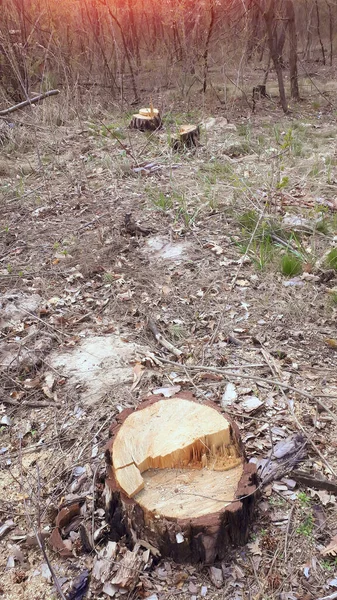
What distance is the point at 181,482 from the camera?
1.76 m

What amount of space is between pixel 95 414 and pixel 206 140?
199 inches

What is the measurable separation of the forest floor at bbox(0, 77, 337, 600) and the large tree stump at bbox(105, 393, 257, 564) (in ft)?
0.39

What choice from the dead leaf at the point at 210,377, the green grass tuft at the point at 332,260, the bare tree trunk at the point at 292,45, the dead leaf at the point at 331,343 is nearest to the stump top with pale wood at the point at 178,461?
the dead leaf at the point at 210,377

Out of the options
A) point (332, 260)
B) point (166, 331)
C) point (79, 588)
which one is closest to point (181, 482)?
point (79, 588)

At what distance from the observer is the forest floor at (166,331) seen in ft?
5.80

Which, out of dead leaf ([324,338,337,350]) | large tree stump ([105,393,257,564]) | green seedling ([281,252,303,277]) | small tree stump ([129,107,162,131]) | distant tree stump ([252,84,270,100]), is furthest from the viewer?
distant tree stump ([252,84,270,100])

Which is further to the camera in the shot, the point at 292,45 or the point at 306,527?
the point at 292,45

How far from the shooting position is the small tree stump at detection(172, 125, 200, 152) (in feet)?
20.4

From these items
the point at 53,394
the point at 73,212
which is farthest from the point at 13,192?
the point at 53,394

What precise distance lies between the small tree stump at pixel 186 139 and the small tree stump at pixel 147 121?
92 cm

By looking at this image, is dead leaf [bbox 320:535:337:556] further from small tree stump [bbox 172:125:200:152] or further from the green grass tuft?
small tree stump [bbox 172:125:200:152]

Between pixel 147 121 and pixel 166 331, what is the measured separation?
5012 millimetres

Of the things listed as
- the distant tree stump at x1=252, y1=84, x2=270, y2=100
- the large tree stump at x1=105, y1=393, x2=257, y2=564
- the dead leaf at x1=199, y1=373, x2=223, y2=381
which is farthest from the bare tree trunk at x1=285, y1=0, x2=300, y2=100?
the large tree stump at x1=105, y1=393, x2=257, y2=564

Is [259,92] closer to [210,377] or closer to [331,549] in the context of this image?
[210,377]
